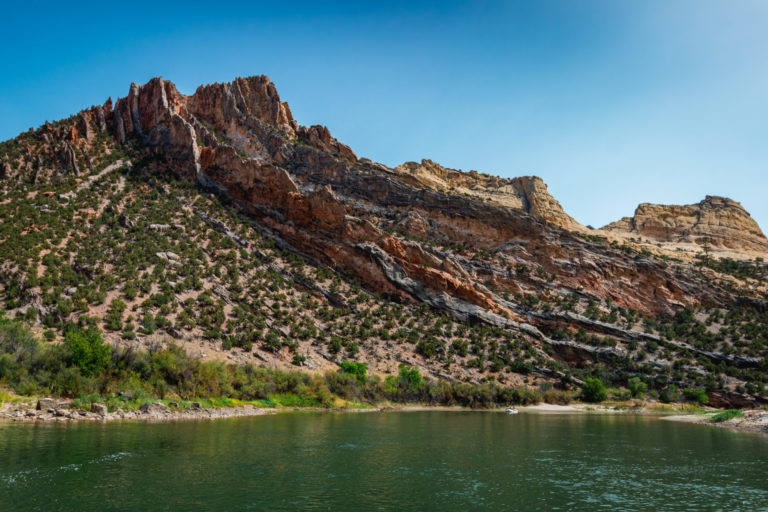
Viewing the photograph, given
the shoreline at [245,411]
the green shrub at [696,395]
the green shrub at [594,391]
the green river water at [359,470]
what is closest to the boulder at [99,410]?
the shoreline at [245,411]

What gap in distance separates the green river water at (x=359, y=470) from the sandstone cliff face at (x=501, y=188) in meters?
87.9

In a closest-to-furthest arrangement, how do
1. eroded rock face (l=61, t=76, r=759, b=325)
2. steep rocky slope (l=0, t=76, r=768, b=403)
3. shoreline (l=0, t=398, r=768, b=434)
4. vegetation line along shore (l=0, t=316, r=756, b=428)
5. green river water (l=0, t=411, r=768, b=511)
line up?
green river water (l=0, t=411, r=768, b=511), shoreline (l=0, t=398, r=768, b=434), vegetation line along shore (l=0, t=316, r=756, b=428), steep rocky slope (l=0, t=76, r=768, b=403), eroded rock face (l=61, t=76, r=759, b=325)

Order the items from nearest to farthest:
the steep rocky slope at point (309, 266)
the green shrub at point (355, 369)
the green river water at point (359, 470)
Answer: the green river water at point (359, 470)
the green shrub at point (355, 369)
the steep rocky slope at point (309, 266)

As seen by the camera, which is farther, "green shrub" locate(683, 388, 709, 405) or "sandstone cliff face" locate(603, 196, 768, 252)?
"sandstone cliff face" locate(603, 196, 768, 252)

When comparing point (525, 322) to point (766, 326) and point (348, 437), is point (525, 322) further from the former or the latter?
point (348, 437)

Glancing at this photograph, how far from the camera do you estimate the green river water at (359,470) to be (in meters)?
13.2

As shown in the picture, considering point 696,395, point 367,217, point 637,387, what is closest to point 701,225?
point 696,395

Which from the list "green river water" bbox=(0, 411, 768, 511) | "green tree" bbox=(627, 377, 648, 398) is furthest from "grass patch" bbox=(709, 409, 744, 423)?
"green tree" bbox=(627, 377, 648, 398)

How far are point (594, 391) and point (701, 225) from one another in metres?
91.3

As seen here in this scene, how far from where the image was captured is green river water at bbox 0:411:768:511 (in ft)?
43.5

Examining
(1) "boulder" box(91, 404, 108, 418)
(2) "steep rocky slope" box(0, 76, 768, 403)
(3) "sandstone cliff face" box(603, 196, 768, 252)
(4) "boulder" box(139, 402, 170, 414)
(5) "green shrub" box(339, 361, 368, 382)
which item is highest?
(3) "sandstone cliff face" box(603, 196, 768, 252)

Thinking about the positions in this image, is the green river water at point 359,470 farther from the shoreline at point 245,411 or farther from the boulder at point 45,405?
the boulder at point 45,405

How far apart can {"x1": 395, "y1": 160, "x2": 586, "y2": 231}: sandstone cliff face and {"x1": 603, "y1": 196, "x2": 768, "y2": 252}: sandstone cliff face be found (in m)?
22.6

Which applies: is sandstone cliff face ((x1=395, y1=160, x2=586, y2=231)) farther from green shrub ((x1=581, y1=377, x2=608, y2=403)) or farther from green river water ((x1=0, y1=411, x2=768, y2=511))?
green river water ((x1=0, y1=411, x2=768, y2=511))
